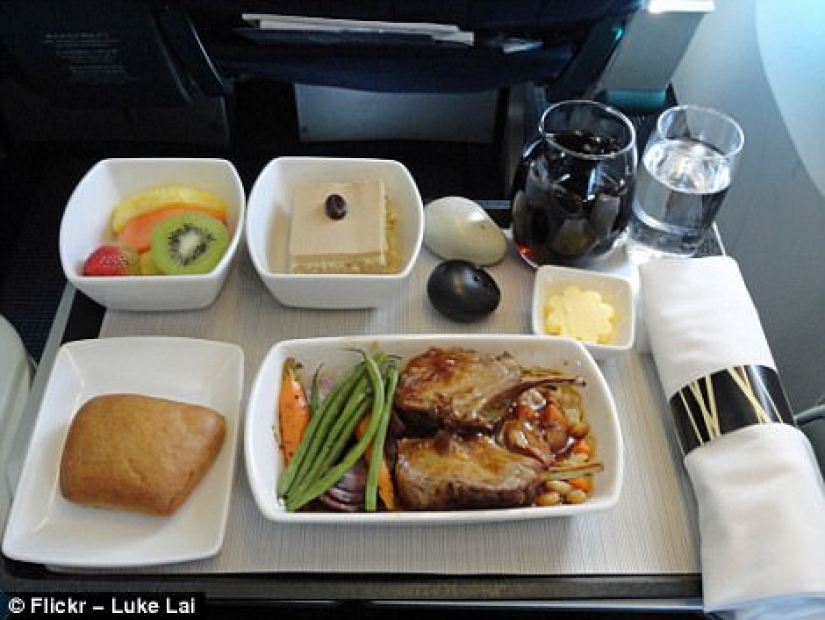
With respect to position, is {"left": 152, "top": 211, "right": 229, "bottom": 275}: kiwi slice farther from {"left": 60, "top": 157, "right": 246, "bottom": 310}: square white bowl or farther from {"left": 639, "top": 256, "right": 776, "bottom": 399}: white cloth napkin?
{"left": 639, "top": 256, "right": 776, "bottom": 399}: white cloth napkin

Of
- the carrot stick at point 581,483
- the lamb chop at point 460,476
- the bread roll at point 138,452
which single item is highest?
the lamb chop at point 460,476

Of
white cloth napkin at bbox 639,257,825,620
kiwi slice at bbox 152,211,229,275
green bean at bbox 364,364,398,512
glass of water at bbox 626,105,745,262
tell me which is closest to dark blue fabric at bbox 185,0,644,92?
glass of water at bbox 626,105,745,262

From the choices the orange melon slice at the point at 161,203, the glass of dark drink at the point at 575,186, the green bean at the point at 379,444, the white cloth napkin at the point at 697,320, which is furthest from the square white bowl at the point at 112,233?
the white cloth napkin at the point at 697,320

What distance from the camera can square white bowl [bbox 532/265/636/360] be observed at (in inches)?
32.4

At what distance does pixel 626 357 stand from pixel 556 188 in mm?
209

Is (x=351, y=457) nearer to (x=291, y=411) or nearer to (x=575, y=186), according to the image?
(x=291, y=411)

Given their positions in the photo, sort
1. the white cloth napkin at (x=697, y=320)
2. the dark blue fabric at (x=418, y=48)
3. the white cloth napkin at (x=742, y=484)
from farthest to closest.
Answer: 1. the dark blue fabric at (x=418, y=48)
2. the white cloth napkin at (x=697, y=320)
3. the white cloth napkin at (x=742, y=484)

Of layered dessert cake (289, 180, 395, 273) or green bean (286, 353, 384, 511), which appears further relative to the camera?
layered dessert cake (289, 180, 395, 273)

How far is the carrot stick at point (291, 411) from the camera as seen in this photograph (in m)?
0.73

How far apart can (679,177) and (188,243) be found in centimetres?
60

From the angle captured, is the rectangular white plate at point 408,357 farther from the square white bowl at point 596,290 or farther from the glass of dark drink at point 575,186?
the glass of dark drink at point 575,186

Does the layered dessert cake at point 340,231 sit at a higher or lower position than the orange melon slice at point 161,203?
higher

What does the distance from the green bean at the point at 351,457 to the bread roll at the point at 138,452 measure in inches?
4.1

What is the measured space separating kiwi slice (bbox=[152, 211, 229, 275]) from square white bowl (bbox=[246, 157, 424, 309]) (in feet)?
0.16
